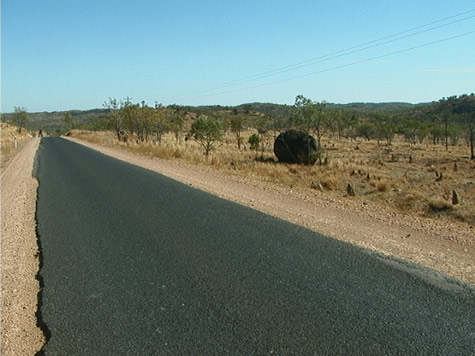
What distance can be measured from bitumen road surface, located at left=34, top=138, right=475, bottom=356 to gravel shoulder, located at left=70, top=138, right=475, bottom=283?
0.53 metres

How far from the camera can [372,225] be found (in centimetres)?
891

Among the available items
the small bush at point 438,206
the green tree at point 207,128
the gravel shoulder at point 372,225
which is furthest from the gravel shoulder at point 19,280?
the green tree at point 207,128

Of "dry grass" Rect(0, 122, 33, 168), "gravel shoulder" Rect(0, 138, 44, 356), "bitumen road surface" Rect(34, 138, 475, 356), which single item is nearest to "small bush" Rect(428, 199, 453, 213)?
"bitumen road surface" Rect(34, 138, 475, 356)

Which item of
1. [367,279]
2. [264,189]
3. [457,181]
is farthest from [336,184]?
[367,279]

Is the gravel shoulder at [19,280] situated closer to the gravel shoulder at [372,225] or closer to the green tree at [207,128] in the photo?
the gravel shoulder at [372,225]

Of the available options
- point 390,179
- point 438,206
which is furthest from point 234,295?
point 390,179

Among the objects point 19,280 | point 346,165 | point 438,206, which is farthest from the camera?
point 346,165

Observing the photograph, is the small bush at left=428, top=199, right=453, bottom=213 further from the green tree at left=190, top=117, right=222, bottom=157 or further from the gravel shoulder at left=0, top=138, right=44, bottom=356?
the green tree at left=190, top=117, right=222, bottom=157

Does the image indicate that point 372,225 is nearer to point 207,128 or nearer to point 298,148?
point 298,148

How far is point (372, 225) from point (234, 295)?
460 cm

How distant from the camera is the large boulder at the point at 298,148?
26.3 m

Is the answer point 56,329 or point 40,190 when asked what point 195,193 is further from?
point 56,329

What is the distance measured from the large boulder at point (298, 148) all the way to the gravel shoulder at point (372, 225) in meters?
12.3

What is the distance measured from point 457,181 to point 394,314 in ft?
60.5
